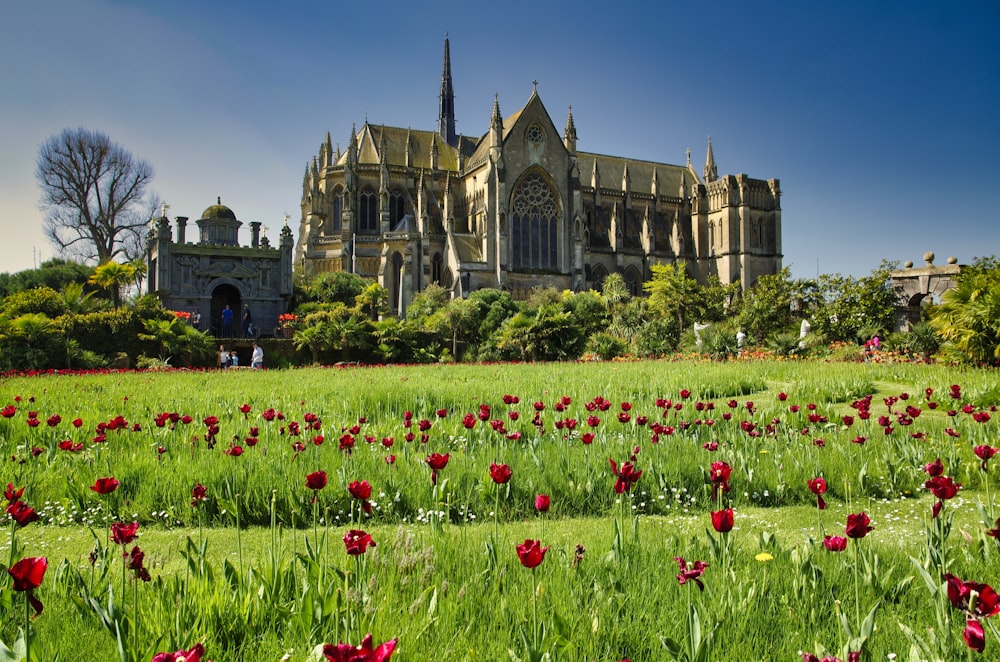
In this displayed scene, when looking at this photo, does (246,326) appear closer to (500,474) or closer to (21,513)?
(21,513)

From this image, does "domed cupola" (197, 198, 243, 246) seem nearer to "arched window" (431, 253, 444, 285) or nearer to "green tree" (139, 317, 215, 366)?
"arched window" (431, 253, 444, 285)

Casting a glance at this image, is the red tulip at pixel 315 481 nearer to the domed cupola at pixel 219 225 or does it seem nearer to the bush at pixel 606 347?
the bush at pixel 606 347

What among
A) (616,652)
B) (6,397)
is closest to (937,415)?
(616,652)

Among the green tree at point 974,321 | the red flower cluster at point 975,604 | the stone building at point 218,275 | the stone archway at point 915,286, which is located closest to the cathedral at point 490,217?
the stone building at point 218,275

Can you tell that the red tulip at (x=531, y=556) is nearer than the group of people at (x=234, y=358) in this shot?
Yes

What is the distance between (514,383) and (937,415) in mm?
6049

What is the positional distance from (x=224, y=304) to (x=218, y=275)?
84.5 inches

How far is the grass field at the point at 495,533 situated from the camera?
7.73ft

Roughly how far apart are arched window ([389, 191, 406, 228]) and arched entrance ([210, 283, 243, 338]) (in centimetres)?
1768

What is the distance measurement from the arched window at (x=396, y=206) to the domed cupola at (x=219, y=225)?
570 inches

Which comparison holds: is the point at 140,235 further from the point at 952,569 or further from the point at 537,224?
the point at 952,569

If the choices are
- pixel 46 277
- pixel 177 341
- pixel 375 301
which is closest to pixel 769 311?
pixel 375 301

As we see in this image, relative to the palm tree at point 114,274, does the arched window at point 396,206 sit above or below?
above

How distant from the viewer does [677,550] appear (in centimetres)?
316
